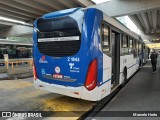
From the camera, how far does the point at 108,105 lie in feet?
19.1

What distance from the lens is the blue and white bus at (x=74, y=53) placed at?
15.3ft

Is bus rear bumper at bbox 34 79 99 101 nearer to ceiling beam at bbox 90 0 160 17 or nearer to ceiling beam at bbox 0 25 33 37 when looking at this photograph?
ceiling beam at bbox 90 0 160 17

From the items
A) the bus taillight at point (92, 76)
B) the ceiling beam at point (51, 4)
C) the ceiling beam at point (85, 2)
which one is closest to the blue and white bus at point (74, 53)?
the bus taillight at point (92, 76)

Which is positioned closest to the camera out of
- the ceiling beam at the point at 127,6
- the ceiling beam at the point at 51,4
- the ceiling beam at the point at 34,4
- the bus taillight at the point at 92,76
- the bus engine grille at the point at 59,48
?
the bus taillight at the point at 92,76

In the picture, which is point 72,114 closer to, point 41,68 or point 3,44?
point 41,68

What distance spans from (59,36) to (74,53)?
0.82 metres

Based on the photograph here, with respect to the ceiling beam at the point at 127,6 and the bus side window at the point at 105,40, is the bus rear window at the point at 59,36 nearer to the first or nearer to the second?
the bus side window at the point at 105,40

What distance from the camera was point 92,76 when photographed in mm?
4664

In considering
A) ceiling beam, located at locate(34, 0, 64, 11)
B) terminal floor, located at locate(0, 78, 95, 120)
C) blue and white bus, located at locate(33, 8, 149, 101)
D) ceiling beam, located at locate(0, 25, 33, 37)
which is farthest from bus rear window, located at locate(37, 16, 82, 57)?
ceiling beam, located at locate(0, 25, 33, 37)

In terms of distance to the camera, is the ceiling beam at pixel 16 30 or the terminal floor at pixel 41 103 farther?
the ceiling beam at pixel 16 30

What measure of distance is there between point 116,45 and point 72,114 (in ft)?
11.7

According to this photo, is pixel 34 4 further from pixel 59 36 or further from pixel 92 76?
pixel 92 76

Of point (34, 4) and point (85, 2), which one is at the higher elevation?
point (34, 4)

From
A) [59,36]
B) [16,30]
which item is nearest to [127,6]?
[59,36]
